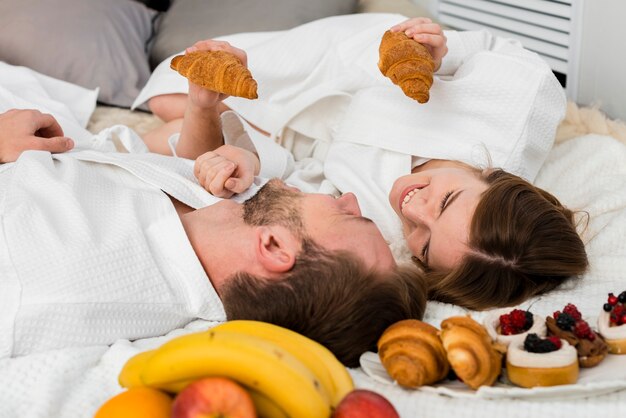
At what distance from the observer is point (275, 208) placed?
1.22m

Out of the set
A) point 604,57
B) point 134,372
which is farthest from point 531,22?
point 134,372

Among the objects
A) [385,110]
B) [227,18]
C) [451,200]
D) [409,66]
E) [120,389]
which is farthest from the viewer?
[227,18]

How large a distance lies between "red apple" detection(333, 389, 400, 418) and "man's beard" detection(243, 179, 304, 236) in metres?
0.34

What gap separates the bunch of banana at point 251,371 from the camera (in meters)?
0.83

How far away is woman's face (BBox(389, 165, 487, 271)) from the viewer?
4.39 ft

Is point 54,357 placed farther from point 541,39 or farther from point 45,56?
point 541,39

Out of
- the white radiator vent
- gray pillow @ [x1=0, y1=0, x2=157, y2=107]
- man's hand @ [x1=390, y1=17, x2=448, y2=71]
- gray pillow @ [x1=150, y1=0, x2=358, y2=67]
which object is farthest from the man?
the white radiator vent

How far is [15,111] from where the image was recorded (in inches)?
62.7

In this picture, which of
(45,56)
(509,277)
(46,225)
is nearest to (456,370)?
(509,277)

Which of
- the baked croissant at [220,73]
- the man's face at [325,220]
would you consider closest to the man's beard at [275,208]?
the man's face at [325,220]

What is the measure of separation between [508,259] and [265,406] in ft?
1.90

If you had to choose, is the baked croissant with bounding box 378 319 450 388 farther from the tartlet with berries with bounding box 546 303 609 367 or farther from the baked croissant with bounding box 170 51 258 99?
the baked croissant with bounding box 170 51 258 99

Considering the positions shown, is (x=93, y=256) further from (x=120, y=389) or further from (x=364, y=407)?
(x=364, y=407)

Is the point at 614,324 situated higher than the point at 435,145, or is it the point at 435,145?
the point at 614,324
